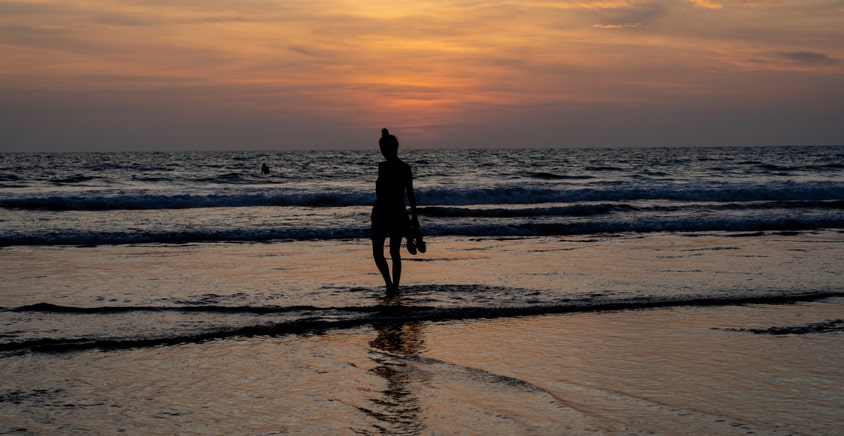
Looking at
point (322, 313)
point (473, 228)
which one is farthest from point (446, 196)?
point (322, 313)

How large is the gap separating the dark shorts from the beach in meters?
0.73

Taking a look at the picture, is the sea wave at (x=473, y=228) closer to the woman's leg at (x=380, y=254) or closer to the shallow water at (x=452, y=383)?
the woman's leg at (x=380, y=254)

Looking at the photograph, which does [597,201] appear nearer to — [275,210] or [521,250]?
[275,210]

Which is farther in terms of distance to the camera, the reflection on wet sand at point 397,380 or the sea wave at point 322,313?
the sea wave at point 322,313

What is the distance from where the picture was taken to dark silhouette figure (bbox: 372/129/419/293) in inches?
347

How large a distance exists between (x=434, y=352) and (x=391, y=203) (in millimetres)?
3039

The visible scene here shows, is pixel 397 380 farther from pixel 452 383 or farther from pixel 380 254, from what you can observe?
pixel 380 254

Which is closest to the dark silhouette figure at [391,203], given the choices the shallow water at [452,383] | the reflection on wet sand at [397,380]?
the reflection on wet sand at [397,380]

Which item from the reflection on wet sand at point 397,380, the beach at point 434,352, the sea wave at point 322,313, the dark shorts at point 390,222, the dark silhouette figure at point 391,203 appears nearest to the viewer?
the reflection on wet sand at point 397,380

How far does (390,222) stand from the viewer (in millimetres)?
8977

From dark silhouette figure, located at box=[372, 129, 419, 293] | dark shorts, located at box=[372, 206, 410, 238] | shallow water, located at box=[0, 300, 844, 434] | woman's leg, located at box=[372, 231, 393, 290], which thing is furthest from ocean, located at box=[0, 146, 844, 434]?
dark shorts, located at box=[372, 206, 410, 238]

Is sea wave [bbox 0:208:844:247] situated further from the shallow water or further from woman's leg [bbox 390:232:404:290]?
the shallow water

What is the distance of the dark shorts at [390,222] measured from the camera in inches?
352

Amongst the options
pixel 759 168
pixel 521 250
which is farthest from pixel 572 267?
pixel 759 168
